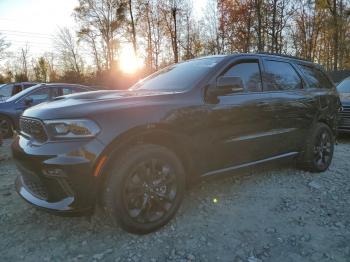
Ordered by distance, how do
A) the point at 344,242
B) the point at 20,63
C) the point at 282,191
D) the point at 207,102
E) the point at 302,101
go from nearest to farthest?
the point at 344,242 < the point at 207,102 < the point at 282,191 < the point at 302,101 < the point at 20,63

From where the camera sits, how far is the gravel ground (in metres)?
2.63

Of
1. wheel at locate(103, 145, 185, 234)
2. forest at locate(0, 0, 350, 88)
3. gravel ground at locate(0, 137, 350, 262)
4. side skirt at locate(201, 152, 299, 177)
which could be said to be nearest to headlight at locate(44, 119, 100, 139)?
wheel at locate(103, 145, 185, 234)

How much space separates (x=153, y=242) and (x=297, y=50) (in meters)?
33.7

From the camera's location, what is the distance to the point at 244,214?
11.0ft

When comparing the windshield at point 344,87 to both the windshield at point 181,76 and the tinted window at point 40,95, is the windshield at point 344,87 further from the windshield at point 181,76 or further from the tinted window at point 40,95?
the tinted window at point 40,95

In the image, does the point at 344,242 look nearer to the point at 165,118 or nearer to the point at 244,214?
the point at 244,214

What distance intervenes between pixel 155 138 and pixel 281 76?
225 cm

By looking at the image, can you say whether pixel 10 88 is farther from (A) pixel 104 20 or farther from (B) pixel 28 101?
(A) pixel 104 20

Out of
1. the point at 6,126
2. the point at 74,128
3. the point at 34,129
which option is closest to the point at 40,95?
the point at 6,126

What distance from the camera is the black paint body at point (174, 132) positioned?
258 cm

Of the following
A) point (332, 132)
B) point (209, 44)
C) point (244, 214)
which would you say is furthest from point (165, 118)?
point (209, 44)

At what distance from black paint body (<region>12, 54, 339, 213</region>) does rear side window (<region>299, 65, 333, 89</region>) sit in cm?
49

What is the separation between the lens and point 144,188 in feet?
9.45

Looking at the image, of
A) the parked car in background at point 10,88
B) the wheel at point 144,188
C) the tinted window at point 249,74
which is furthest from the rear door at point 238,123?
the parked car in background at point 10,88
